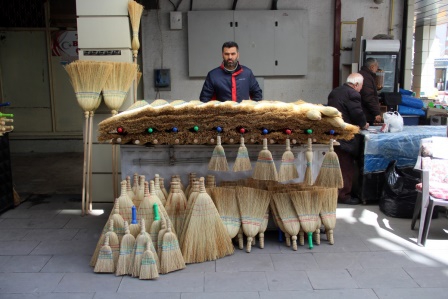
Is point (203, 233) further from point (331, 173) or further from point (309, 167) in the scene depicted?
point (331, 173)

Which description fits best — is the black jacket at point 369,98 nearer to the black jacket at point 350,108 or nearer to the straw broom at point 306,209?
the black jacket at point 350,108

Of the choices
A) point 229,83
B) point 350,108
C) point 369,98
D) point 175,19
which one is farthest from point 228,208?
point 175,19

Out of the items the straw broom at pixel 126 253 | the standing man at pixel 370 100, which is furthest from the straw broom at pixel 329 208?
the standing man at pixel 370 100

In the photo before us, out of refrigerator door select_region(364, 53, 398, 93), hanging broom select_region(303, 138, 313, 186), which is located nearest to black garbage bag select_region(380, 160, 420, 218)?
hanging broom select_region(303, 138, 313, 186)

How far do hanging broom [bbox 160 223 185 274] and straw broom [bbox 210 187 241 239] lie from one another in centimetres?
65

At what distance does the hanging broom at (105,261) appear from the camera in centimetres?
406

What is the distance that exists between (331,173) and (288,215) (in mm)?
629

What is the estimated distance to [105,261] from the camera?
13.4 ft

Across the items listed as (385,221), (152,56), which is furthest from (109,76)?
(385,221)

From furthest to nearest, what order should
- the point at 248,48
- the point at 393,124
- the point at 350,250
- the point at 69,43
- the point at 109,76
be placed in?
1. the point at 69,43
2. the point at 248,48
3. the point at 393,124
4. the point at 109,76
5. the point at 350,250

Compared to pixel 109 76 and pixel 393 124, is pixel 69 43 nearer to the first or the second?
pixel 109 76

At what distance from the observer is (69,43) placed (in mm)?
9711

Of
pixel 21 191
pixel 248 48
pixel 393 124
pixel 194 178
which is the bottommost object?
pixel 21 191

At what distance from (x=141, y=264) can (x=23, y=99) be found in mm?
7382
